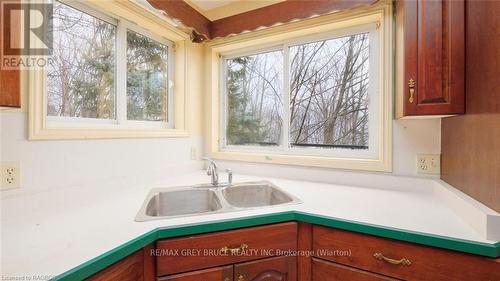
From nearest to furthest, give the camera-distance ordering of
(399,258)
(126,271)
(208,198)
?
(126,271)
(399,258)
(208,198)

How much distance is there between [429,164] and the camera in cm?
132

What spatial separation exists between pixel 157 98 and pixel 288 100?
3.37 ft

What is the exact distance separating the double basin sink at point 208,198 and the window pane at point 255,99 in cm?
53

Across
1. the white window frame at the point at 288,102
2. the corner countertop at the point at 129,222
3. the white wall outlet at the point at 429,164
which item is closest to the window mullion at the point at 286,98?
the white window frame at the point at 288,102

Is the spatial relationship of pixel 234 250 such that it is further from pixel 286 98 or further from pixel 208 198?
pixel 286 98

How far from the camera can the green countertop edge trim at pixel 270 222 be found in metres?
0.63

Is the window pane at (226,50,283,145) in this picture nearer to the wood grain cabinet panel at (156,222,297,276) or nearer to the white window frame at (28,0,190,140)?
the white window frame at (28,0,190,140)

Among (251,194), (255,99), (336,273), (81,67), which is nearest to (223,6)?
(255,99)

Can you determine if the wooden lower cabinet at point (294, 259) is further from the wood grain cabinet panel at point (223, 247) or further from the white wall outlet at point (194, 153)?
the white wall outlet at point (194, 153)

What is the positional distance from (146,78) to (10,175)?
99 centimetres

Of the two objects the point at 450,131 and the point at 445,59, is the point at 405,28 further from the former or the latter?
the point at 450,131

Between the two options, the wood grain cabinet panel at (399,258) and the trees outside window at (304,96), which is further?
the trees outside window at (304,96)

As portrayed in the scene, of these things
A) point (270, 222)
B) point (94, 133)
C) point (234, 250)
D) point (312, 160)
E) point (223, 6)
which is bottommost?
point (234, 250)

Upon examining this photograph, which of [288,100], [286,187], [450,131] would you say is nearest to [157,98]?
[288,100]
